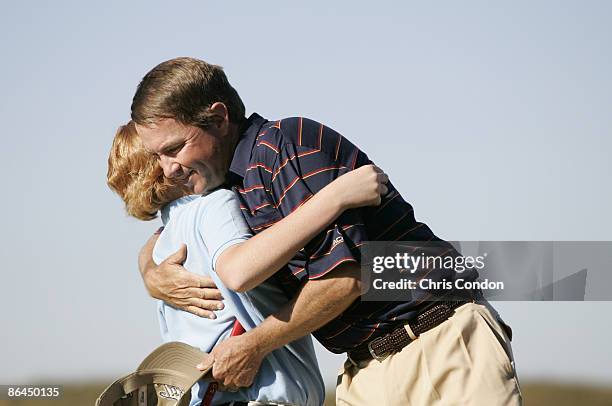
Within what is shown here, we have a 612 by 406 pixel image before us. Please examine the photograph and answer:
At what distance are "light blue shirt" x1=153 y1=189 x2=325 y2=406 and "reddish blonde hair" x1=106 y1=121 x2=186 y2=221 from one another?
0.11 meters

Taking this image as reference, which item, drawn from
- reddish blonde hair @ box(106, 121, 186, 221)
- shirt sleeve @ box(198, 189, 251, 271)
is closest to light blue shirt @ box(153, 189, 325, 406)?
shirt sleeve @ box(198, 189, 251, 271)

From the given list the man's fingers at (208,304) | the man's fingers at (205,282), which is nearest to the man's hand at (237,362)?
the man's fingers at (208,304)

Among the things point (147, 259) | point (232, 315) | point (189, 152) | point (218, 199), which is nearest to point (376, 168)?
point (218, 199)

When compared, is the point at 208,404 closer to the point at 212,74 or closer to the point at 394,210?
the point at 394,210

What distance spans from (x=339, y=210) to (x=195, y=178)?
0.69m

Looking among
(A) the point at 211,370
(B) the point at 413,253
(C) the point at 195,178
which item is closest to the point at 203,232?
(C) the point at 195,178

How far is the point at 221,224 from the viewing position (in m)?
3.79

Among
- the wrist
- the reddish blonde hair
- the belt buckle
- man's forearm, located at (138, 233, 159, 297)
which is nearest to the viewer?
the wrist

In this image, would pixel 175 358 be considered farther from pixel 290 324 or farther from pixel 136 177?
pixel 136 177

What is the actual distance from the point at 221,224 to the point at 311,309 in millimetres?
469

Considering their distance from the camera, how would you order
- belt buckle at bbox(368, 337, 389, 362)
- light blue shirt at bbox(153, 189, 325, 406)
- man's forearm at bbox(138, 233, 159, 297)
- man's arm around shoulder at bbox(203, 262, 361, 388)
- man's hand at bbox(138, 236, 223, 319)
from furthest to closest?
man's forearm at bbox(138, 233, 159, 297) < man's hand at bbox(138, 236, 223, 319) < belt buckle at bbox(368, 337, 389, 362) < light blue shirt at bbox(153, 189, 325, 406) < man's arm around shoulder at bbox(203, 262, 361, 388)

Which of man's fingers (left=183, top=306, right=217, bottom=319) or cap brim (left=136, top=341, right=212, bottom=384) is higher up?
man's fingers (left=183, top=306, right=217, bottom=319)

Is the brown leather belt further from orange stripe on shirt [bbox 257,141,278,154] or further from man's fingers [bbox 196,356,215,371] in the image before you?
orange stripe on shirt [bbox 257,141,278,154]

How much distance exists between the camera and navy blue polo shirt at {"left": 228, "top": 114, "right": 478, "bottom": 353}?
3664mm
